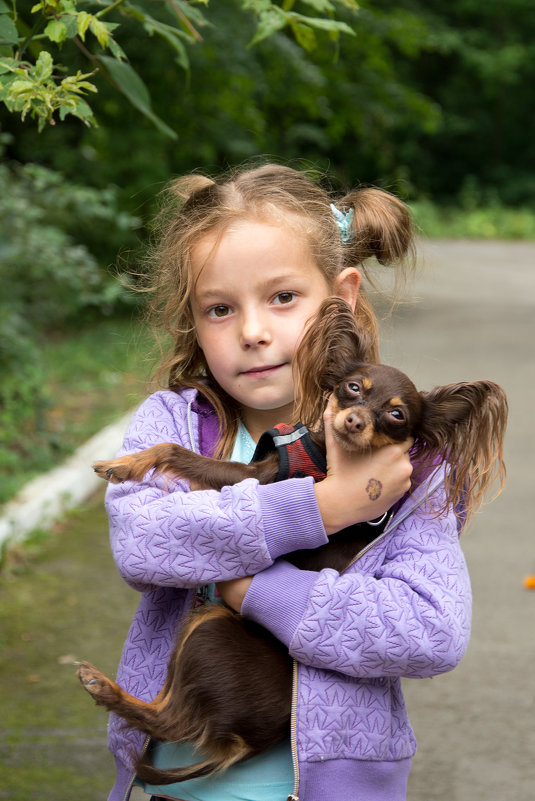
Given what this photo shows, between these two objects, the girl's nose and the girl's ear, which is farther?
the girl's ear

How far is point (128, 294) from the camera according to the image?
17.6 ft

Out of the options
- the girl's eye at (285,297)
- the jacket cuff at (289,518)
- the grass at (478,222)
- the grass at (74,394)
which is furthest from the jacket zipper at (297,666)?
the grass at (478,222)

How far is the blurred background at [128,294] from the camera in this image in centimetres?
279

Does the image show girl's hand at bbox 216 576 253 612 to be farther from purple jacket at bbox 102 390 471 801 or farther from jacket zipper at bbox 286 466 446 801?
jacket zipper at bbox 286 466 446 801

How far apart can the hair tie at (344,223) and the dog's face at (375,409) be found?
51 cm

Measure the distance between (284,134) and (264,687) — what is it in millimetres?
15749

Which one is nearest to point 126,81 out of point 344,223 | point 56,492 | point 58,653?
point 344,223

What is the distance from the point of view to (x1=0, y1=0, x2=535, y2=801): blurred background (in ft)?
9.17

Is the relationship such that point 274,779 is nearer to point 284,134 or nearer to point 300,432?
point 300,432

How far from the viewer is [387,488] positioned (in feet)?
6.07

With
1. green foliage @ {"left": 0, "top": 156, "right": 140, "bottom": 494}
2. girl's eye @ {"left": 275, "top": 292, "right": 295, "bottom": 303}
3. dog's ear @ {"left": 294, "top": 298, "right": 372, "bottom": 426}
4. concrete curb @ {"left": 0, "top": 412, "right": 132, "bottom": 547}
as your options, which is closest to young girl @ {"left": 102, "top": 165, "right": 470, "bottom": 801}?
girl's eye @ {"left": 275, "top": 292, "right": 295, "bottom": 303}

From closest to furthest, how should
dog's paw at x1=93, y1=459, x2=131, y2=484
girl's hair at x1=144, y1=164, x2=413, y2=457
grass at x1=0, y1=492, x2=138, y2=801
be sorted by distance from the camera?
dog's paw at x1=93, y1=459, x2=131, y2=484 → girl's hair at x1=144, y1=164, x2=413, y2=457 → grass at x1=0, y1=492, x2=138, y2=801

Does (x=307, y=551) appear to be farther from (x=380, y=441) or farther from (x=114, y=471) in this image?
(x=114, y=471)

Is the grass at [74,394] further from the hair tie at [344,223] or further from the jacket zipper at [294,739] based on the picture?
the jacket zipper at [294,739]
